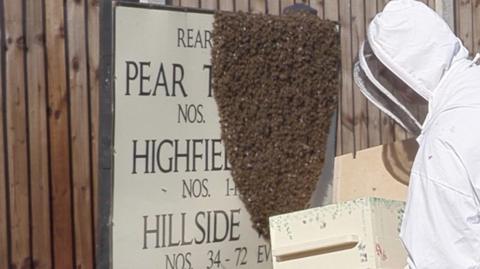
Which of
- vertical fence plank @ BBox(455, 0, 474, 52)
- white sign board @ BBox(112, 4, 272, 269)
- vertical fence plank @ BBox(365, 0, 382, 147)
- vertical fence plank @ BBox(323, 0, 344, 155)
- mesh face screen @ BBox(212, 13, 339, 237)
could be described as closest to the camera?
white sign board @ BBox(112, 4, 272, 269)

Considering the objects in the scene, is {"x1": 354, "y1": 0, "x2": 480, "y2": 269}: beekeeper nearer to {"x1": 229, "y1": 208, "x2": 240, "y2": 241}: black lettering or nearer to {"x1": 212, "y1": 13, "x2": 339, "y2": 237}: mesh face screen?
{"x1": 212, "y1": 13, "x2": 339, "y2": 237}: mesh face screen

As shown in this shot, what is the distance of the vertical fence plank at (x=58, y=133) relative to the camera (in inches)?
165

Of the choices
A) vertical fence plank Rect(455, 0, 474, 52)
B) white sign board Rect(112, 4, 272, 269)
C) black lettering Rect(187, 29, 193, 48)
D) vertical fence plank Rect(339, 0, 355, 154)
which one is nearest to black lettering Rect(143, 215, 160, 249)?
white sign board Rect(112, 4, 272, 269)

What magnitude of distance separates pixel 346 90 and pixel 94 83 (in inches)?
58.9

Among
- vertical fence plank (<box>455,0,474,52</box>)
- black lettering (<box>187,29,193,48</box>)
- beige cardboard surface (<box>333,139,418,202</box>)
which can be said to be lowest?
beige cardboard surface (<box>333,139,418,202</box>)

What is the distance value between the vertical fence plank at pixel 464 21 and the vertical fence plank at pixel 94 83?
2.63m

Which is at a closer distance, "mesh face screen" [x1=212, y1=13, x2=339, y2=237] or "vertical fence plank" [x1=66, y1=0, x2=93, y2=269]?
"vertical fence plank" [x1=66, y1=0, x2=93, y2=269]

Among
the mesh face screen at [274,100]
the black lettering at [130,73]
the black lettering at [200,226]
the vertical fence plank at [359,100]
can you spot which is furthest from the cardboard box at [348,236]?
the vertical fence plank at [359,100]

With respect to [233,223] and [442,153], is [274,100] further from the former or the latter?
[442,153]

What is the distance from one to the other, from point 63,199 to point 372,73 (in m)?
1.52

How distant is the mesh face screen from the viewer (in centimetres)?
458

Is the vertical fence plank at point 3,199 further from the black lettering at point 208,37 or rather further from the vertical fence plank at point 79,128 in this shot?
the black lettering at point 208,37

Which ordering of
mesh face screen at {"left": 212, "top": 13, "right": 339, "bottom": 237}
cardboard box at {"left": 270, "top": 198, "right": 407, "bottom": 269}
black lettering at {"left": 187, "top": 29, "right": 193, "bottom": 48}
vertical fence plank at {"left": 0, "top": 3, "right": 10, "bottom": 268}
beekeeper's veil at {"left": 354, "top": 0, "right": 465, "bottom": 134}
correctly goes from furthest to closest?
mesh face screen at {"left": 212, "top": 13, "right": 339, "bottom": 237}
black lettering at {"left": 187, "top": 29, "right": 193, "bottom": 48}
vertical fence plank at {"left": 0, "top": 3, "right": 10, "bottom": 268}
cardboard box at {"left": 270, "top": 198, "right": 407, "bottom": 269}
beekeeper's veil at {"left": 354, "top": 0, "right": 465, "bottom": 134}

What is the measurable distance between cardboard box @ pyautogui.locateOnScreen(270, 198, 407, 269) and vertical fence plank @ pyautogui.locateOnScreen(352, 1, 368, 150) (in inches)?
56.1
